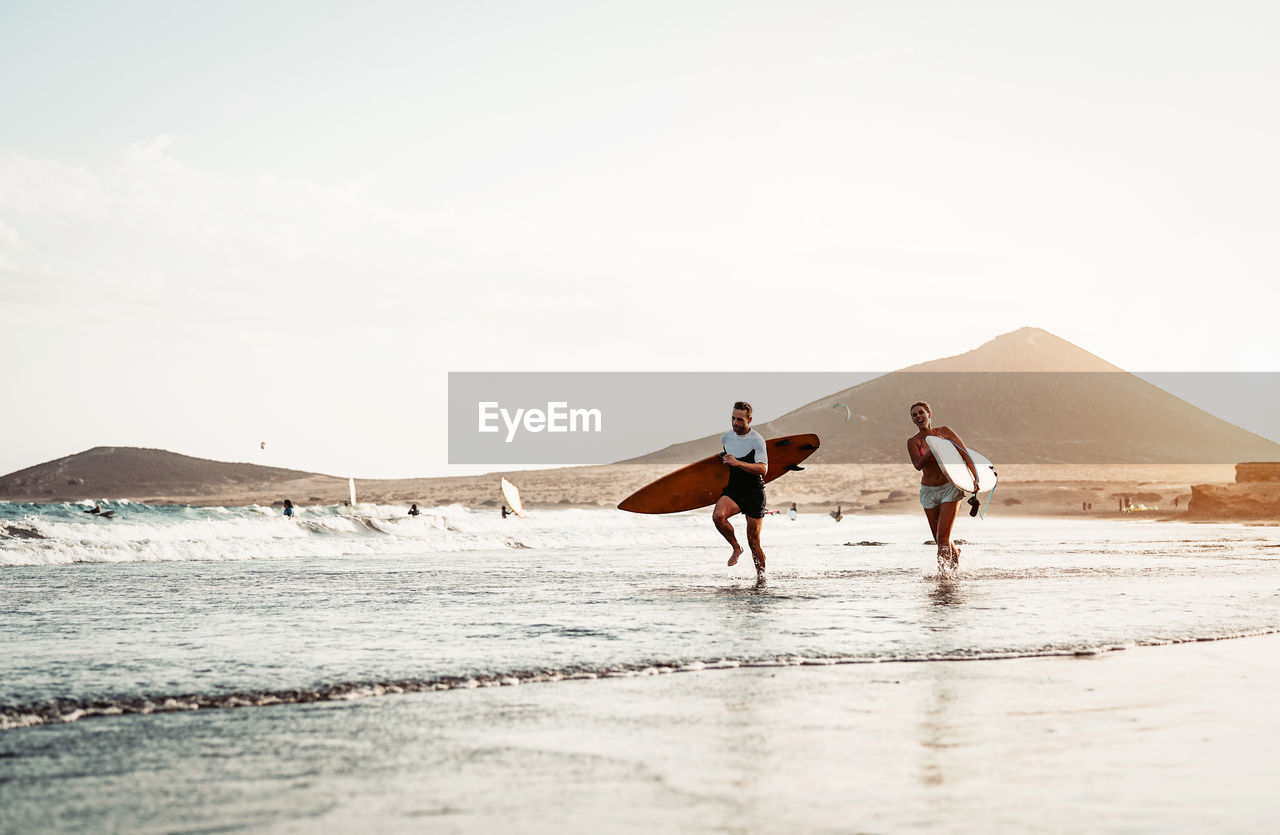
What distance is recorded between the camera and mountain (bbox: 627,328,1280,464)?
425 feet

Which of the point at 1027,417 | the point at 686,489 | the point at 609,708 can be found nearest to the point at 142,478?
the point at 1027,417

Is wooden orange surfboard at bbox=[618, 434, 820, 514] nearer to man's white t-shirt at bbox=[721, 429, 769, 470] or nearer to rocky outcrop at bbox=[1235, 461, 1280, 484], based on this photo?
man's white t-shirt at bbox=[721, 429, 769, 470]

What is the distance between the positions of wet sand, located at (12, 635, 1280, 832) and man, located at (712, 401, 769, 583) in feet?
19.1

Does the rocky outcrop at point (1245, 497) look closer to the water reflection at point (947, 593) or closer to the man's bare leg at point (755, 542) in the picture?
the water reflection at point (947, 593)

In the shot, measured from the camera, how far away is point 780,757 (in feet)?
12.7

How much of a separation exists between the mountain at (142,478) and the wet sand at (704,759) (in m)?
118

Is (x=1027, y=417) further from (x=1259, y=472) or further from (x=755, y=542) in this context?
(x=755, y=542)

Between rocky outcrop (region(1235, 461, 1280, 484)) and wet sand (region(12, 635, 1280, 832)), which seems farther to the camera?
rocky outcrop (region(1235, 461, 1280, 484))

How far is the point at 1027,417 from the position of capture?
14088 centimetres

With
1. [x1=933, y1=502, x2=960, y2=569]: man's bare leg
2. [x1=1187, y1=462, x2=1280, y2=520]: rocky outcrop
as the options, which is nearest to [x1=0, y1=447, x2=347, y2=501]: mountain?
[x1=1187, y1=462, x2=1280, y2=520]: rocky outcrop

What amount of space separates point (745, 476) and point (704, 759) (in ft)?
25.5

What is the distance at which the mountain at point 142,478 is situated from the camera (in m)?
127

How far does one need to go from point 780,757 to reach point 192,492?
134076 millimetres

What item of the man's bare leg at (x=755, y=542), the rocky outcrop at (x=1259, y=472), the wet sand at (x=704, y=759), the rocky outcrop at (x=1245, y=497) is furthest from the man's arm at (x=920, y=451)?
the rocky outcrop at (x=1259, y=472)
